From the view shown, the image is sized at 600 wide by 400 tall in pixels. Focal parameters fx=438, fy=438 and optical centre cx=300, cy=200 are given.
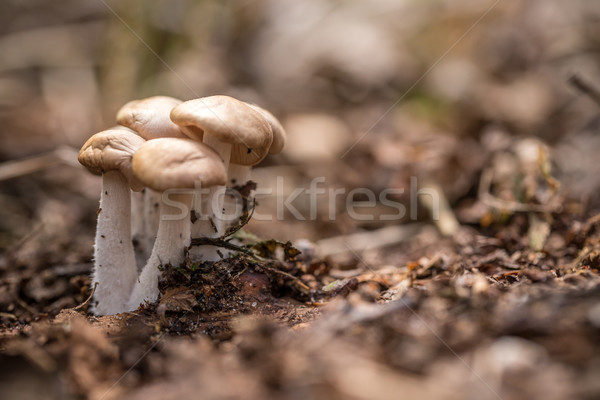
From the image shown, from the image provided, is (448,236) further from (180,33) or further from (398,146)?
(180,33)

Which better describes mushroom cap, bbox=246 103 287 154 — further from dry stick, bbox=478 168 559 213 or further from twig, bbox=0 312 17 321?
dry stick, bbox=478 168 559 213

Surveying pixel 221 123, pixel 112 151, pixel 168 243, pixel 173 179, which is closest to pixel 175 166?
pixel 173 179

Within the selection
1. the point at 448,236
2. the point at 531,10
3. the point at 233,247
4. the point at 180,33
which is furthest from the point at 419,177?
the point at 531,10

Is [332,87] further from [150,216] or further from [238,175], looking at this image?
[150,216]

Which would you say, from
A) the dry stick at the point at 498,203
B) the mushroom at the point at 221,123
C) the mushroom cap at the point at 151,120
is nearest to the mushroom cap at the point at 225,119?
the mushroom at the point at 221,123

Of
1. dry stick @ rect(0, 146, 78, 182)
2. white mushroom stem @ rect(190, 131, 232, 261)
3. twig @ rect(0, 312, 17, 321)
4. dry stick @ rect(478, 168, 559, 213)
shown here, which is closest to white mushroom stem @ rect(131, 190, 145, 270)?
white mushroom stem @ rect(190, 131, 232, 261)

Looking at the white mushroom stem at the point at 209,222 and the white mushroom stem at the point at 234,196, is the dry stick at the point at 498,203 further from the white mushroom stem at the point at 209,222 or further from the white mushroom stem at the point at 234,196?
the white mushroom stem at the point at 209,222

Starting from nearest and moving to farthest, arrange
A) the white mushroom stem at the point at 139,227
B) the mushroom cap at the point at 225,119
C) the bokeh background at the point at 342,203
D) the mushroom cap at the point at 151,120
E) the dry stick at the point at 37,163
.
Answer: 1. the bokeh background at the point at 342,203
2. the mushroom cap at the point at 225,119
3. the mushroom cap at the point at 151,120
4. the white mushroom stem at the point at 139,227
5. the dry stick at the point at 37,163
